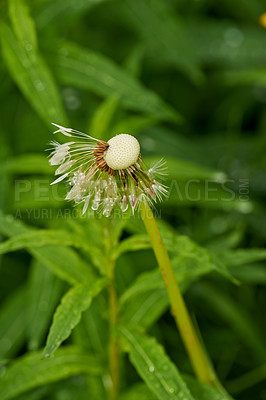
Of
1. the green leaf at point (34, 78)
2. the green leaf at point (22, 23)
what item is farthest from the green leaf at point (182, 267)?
the green leaf at point (22, 23)

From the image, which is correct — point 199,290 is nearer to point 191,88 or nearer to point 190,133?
→ point 190,133

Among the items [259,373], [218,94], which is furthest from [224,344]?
[218,94]

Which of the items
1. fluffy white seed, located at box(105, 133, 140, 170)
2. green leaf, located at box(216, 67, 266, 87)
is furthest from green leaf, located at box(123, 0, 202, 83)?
fluffy white seed, located at box(105, 133, 140, 170)

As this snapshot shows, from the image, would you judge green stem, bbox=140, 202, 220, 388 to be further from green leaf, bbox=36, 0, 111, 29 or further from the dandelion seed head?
green leaf, bbox=36, 0, 111, 29

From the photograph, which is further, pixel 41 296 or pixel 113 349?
pixel 41 296

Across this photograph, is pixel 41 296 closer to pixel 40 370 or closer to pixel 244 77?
pixel 40 370

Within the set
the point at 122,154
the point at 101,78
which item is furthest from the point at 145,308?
the point at 101,78

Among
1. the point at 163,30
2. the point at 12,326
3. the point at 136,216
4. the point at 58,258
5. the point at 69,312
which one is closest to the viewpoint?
the point at 69,312

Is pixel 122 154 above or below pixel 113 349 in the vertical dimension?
above
